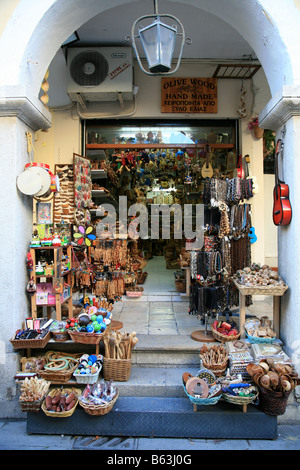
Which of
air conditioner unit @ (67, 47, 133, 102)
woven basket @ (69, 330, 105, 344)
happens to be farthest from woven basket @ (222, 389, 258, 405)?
air conditioner unit @ (67, 47, 133, 102)

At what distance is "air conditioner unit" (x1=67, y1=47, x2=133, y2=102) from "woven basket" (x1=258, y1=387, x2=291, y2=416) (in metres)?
5.38

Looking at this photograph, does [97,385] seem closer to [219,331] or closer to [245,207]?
[219,331]

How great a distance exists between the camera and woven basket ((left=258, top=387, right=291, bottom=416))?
334 cm

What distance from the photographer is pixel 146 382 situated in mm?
3877

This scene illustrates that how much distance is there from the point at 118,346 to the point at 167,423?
970mm

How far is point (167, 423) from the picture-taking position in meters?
3.42

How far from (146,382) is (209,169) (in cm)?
446

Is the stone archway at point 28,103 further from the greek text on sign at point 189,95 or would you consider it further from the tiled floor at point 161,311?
the greek text on sign at point 189,95

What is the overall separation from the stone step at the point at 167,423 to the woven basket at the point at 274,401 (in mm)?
67

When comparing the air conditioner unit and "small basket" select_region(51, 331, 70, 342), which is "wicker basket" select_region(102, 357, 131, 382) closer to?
"small basket" select_region(51, 331, 70, 342)

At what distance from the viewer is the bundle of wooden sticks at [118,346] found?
3.92 metres

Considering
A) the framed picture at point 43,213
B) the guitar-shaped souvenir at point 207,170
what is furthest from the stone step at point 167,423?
the guitar-shaped souvenir at point 207,170

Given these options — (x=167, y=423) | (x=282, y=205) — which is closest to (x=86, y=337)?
(x=167, y=423)
